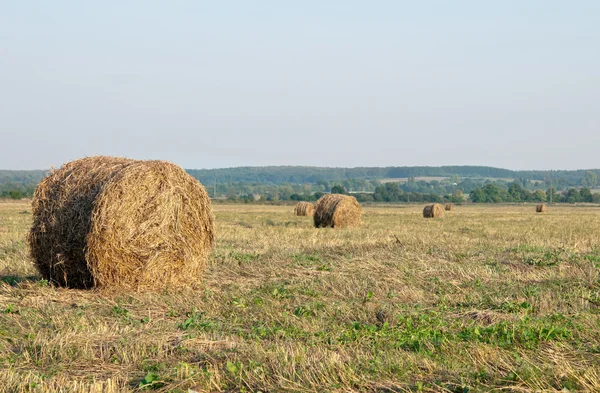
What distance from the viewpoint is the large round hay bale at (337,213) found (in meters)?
27.6

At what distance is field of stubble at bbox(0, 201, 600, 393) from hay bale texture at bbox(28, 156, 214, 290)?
0.41m

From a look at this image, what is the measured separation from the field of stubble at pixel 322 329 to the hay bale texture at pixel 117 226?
41 centimetres

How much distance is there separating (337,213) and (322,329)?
65.0 feet

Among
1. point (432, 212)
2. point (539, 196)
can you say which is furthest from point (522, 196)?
point (432, 212)

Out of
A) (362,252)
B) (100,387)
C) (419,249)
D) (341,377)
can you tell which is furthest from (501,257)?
(100,387)

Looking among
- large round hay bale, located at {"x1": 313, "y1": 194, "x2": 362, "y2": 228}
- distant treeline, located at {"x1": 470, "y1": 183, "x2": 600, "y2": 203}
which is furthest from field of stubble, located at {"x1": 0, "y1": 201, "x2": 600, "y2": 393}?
distant treeline, located at {"x1": 470, "y1": 183, "x2": 600, "y2": 203}

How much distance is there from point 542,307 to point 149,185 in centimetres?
598

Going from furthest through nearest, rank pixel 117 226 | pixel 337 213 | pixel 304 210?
pixel 304 210
pixel 337 213
pixel 117 226

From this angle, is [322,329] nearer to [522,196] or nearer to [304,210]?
[304,210]

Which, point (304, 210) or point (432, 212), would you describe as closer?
point (304, 210)

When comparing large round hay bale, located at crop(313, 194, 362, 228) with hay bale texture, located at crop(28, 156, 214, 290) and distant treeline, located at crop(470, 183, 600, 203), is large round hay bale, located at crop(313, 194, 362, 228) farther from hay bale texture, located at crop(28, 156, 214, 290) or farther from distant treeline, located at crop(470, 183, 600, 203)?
distant treeline, located at crop(470, 183, 600, 203)

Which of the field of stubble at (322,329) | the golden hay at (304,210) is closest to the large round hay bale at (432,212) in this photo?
the golden hay at (304,210)

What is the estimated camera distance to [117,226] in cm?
1041

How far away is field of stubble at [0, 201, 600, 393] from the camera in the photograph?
575 centimetres
